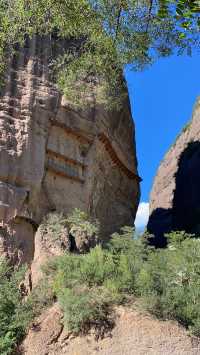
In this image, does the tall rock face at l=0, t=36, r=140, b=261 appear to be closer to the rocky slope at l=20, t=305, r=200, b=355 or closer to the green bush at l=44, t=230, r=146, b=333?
the green bush at l=44, t=230, r=146, b=333

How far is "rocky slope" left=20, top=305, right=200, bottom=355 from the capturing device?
34.2ft

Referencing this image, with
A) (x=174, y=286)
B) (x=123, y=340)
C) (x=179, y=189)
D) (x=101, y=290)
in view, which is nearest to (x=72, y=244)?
(x=101, y=290)

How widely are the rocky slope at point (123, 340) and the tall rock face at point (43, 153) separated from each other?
3281 mm

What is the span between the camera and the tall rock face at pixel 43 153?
14.4m

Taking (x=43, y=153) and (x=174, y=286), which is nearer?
(x=174, y=286)

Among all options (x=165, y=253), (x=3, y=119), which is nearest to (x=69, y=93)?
(x=3, y=119)

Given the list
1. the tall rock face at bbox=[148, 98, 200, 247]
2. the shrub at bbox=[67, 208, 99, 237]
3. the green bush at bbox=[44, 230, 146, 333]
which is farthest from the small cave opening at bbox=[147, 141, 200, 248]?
the green bush at bbox=[44, 230, 146, 333]

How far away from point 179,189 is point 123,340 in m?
21.6

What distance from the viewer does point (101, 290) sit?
11.5 meters

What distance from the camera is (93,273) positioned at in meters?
11.9

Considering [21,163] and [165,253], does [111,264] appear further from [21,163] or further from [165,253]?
[21,163]

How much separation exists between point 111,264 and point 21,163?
4108 millimetres

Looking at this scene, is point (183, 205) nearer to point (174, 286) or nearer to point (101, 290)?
Result: point (174, 286)

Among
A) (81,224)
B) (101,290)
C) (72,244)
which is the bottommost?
(101,290)
